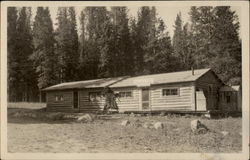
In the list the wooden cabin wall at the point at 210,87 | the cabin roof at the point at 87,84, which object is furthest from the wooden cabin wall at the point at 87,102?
the wooden cabin wall at the point at 210,87

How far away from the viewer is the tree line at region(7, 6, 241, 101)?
11.0m

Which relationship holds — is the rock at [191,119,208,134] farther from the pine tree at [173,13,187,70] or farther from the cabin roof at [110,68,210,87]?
the cabin roof at [110,68,210,87]

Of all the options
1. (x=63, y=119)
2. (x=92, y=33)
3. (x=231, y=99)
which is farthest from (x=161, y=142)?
(x=92, y=33)

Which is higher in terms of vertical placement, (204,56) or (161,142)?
(204,56)

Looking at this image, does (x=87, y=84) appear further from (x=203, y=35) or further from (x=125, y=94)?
(x=203, y=35)

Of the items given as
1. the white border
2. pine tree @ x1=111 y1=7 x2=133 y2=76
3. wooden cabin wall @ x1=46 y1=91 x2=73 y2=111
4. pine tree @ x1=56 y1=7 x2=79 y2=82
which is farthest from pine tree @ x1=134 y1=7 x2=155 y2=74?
the white border

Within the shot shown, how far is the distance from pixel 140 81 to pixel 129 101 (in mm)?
1085

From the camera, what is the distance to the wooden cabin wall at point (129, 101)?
→ 15.8 metres

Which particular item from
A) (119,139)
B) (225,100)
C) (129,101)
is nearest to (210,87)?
(225,100)

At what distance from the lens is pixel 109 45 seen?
18.3 metres

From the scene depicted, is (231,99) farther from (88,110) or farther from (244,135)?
(88,110)

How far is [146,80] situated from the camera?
15.8m

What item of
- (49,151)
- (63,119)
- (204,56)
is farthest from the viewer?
(204,56)

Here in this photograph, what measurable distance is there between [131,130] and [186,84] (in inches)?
177
